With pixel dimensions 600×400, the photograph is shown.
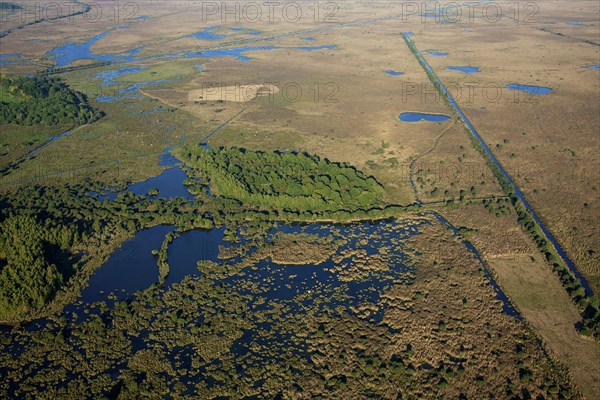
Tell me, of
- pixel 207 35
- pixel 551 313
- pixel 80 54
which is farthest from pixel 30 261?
pixel 207 35

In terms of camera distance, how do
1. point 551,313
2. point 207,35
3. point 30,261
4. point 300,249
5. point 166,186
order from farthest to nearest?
point 207,35 → point 166,186 → point 300,249 → point 30,261 → point 551,313

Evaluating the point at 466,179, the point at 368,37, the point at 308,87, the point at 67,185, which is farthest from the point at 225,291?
the point at 368,37

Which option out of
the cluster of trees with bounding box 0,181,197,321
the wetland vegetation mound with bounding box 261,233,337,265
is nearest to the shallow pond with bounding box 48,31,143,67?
the cluster of trees with bounding box 0,181,197,321

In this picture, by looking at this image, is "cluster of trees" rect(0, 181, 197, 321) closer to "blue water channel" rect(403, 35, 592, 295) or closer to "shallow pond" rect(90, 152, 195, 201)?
"shallow pond" rect(90, 152, 195, 201)

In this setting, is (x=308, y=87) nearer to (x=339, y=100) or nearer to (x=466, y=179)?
(x=339, y=100)

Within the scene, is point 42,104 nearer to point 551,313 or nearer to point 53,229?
point 53,229
